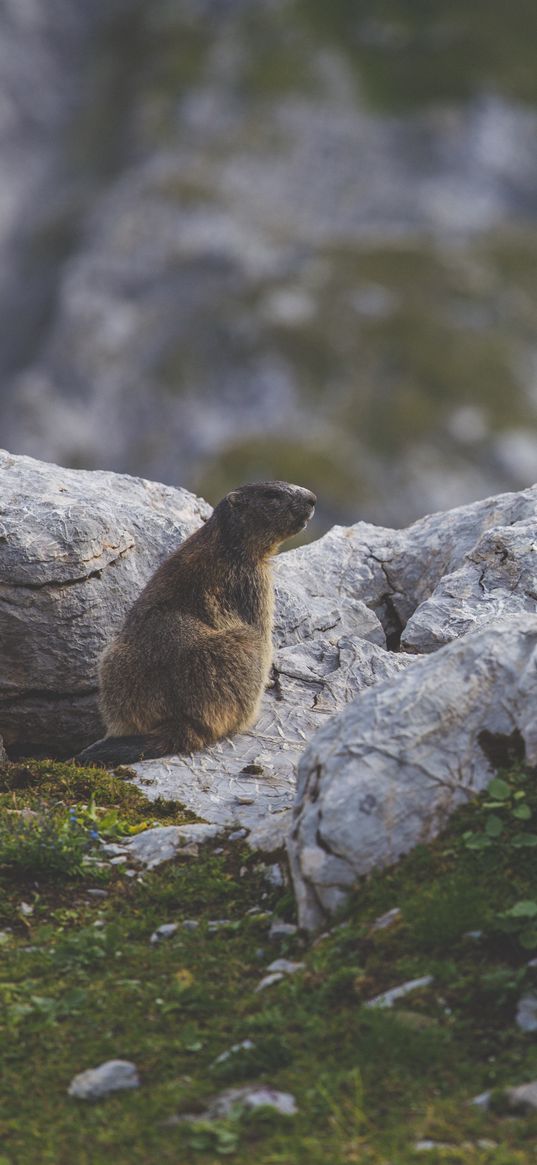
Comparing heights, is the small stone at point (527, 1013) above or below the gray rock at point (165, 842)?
below

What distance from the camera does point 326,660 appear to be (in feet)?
54.8

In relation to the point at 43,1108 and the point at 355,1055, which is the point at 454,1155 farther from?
the point at 43,1108

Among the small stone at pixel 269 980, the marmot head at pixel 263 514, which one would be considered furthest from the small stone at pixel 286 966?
the marmot head at pixel 263 514

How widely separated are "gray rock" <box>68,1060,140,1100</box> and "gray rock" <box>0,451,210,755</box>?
8395 millimetres

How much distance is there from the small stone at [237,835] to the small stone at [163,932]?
155 centimetres

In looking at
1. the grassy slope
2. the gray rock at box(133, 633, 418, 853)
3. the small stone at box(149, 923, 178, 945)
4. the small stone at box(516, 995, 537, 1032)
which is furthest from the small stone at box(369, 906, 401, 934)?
the gray rock at box(133, 633, 418, 853)

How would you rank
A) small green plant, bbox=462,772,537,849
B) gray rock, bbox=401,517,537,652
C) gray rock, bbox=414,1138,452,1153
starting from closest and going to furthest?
gray rock, bbox=414,1138,452,1153 < small green plant, bbox=462,772,537,849 < gray rock, bbox=401,517,537,652

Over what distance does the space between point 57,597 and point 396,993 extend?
28.1 ft

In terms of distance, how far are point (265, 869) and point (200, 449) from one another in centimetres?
15612

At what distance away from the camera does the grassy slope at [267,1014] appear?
23.3 feet

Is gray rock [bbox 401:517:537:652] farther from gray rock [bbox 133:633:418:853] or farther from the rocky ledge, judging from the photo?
gray rock [bbox 133:633:418:853]

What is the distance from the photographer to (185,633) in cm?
1523

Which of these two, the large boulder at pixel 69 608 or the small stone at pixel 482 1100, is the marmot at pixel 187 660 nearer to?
the large boulder at pixel 69 608

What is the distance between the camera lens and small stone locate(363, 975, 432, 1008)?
26.5 feet
